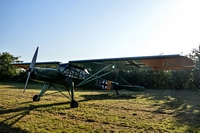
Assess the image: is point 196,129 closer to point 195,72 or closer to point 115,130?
point 115,130

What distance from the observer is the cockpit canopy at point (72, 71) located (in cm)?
868

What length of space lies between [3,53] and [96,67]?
35.8 meters

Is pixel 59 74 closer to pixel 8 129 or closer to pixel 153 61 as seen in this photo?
pixel 8 129

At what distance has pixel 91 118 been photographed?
19.1 feet

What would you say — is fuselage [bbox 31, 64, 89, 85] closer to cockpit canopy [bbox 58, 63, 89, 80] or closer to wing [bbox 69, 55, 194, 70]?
cockpit canopy [bbox 58, 63, 89, 80]

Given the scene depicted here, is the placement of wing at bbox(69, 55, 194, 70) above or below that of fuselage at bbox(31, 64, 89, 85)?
above

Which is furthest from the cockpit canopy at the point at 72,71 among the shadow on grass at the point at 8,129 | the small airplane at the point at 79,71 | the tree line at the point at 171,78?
the tree line at the point at 171,78

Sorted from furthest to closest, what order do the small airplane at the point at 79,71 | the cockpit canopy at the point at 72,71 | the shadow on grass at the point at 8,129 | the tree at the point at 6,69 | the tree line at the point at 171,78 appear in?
the tree at the point at 6,69, the tree line at the point at 171,78, the cockpit canopy at the point at 72,71, the small airplane at the point at 79,71, the shadow on grass at the point at 8,129

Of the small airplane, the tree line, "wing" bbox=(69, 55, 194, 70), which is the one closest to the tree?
the tree line

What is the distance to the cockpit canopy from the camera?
8.68m

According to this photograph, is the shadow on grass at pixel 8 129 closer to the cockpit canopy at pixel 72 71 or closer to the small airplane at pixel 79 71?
the small airplane at pixel 79 71

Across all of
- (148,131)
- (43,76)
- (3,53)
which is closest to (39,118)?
(43,76)

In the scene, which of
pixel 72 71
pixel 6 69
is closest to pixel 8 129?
pixel 72 71

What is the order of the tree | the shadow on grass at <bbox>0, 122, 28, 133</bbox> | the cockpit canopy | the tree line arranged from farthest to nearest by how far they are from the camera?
the tree → the tree line → the cockpit canopy → the shadow on grass at <bbox>0, 122, 28, 133</bbox>
